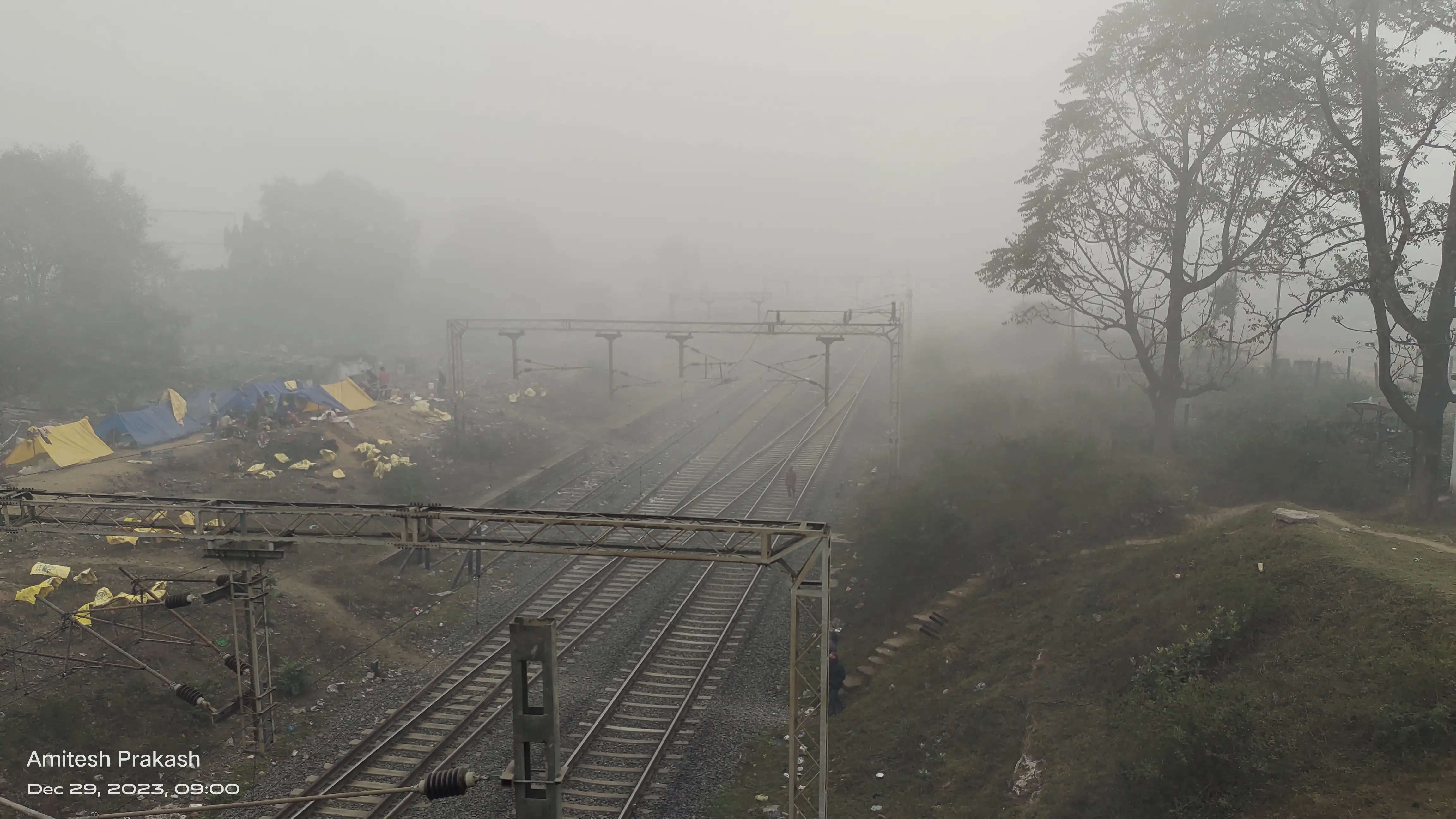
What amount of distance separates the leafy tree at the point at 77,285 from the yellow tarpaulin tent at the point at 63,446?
32.6ft

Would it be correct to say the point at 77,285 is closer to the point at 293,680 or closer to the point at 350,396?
the point at 350,396

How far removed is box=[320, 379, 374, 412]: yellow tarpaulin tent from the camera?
33.2m

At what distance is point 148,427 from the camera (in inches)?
1107

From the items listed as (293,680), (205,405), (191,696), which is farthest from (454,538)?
(205,405)

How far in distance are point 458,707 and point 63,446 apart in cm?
1827

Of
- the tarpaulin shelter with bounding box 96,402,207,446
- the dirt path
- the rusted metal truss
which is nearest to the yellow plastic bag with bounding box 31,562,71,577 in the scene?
the rusted metal truss

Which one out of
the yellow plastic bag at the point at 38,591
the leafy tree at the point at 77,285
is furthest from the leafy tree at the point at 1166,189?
the leafy tree at the point at 77,285

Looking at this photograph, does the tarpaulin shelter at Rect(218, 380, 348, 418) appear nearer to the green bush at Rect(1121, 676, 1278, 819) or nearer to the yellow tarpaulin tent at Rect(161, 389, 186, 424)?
the yellow tarpaulin tent at Rect(161, 389, 186, 424)

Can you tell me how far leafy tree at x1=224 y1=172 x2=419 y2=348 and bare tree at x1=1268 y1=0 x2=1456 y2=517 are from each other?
2142 inches

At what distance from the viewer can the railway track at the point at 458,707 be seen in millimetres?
11828

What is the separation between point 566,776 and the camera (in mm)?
12406

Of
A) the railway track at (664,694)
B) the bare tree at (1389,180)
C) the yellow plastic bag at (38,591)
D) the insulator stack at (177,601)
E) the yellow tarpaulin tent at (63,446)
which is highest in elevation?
the bare tree at (1389,180)

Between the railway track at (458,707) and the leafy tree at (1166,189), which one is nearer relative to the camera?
the railway track at (458,707)

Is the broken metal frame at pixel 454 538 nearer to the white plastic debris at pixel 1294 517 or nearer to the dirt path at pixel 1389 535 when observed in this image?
the white plastic debris at pixel 1294 517
